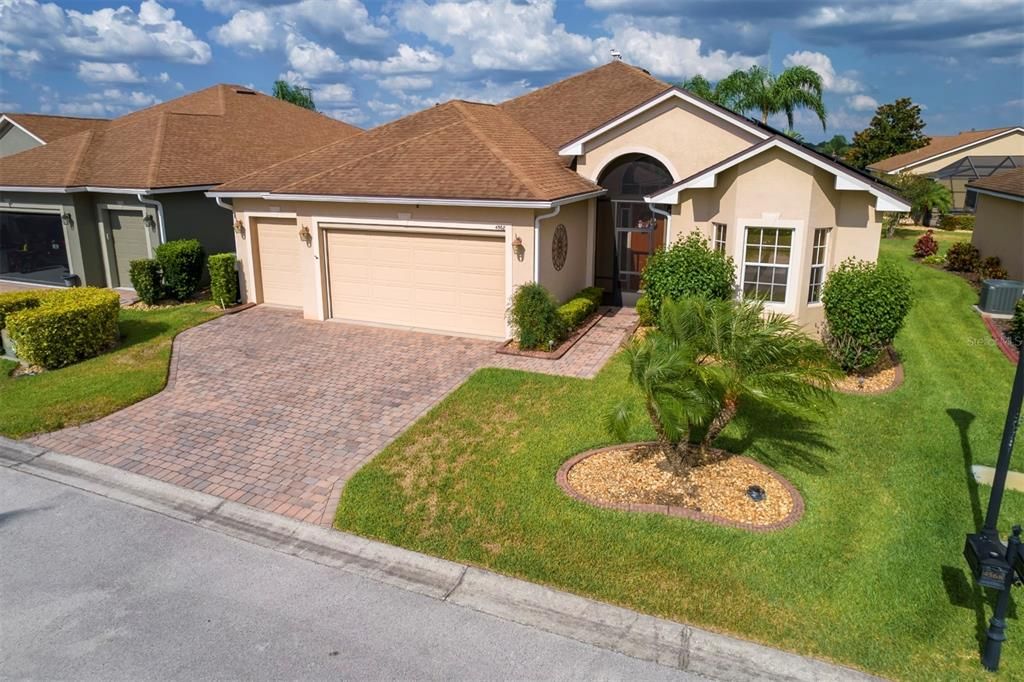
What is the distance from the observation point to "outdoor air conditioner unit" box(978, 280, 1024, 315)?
16.4m

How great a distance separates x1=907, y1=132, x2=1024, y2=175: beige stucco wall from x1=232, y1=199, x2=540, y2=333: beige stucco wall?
42.0 meters

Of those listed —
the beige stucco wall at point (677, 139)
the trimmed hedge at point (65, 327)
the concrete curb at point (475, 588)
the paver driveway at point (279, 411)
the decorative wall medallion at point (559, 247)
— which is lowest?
the concrete curb at point (475, 588)

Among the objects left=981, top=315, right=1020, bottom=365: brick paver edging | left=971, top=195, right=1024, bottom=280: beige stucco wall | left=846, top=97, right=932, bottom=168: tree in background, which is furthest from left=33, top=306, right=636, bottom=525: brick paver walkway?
left=846, top=97, right=932, bottom=168: tree in background

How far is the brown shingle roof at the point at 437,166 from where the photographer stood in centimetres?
1418

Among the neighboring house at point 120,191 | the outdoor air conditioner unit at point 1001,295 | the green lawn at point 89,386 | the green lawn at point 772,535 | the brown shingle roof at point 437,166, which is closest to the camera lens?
the green lawn at point 772,535

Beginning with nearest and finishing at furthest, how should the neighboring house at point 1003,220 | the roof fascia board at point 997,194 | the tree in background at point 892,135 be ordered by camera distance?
the roof fascia board at point 997,194 < the neighboring house at point 1003,220 < the tree in background at point 892,135

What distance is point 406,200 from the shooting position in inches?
562

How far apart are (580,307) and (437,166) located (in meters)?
4.58

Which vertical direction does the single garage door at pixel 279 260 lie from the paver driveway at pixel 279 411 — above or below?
above

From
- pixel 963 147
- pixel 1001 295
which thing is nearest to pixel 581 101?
pixel 1001 295

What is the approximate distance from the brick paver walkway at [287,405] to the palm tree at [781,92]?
19.8m

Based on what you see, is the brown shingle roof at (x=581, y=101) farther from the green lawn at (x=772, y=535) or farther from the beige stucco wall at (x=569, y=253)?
the green lawn at (x=772, y=535)

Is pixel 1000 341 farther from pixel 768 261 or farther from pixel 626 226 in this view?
pixel 626 226

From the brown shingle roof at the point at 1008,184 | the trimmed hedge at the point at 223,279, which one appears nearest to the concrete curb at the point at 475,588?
the trimmed hedge at the point at 223,279
